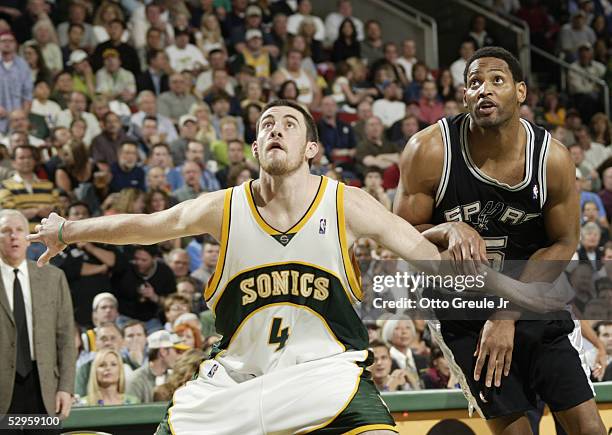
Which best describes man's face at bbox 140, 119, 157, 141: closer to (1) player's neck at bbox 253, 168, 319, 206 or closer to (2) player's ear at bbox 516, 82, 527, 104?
(1) player's neck at bbox 253, 168, 319, 206

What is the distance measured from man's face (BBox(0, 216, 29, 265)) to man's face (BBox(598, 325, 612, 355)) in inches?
157

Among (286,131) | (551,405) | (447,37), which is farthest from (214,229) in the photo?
(447,37)

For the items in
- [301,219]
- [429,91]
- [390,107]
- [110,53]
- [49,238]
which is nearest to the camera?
[301,219]

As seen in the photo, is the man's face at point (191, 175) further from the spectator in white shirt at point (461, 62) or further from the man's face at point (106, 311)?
the spectator in white shirt at point (461, 62)

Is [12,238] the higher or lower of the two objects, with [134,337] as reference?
higher

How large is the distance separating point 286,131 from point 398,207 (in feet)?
2.08

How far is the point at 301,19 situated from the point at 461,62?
212 cm

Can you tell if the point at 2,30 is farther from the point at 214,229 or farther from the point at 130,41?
→ the point at 214,229

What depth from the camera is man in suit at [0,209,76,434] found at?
512cm

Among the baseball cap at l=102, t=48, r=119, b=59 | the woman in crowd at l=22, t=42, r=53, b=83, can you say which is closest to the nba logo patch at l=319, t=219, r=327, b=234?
the woman in crowd at l=22, t=42, r=53, b=83

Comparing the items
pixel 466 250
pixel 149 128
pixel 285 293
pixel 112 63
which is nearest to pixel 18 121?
pixel 149 128

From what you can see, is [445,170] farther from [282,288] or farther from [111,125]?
[111,125]

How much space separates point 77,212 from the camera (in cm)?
735

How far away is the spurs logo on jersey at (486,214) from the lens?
4.04 m
